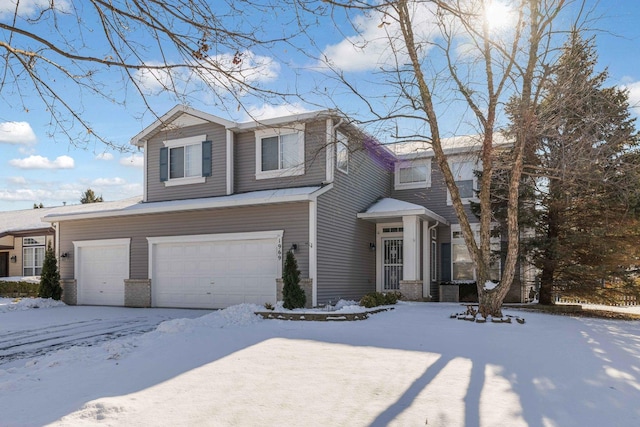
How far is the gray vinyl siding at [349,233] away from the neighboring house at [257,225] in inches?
1.5

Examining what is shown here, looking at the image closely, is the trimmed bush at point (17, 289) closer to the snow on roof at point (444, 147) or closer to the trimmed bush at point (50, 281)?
the trimmed bush at point (50, 281)

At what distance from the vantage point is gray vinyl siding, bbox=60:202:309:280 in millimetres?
13016

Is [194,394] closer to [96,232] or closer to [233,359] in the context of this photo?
[233,359]

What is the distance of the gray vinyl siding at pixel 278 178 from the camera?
13.8 m

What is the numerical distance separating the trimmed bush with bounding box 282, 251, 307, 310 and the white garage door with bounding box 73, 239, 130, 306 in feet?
20.7

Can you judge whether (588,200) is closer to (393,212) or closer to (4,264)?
(393,212)

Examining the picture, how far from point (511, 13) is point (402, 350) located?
24.1 feet

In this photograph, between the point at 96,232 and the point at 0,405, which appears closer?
the point at 0,405

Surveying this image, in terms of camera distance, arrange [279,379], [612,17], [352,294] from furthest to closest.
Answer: [352,294] < [612,17] < [279,379]

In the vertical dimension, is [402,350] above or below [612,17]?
below

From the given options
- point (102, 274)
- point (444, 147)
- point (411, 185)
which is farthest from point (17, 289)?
point (444, 147)

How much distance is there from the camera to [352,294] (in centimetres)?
1518

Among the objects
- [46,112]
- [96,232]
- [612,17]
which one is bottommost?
[96,232]

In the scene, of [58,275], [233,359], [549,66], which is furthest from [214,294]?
[549,66]
